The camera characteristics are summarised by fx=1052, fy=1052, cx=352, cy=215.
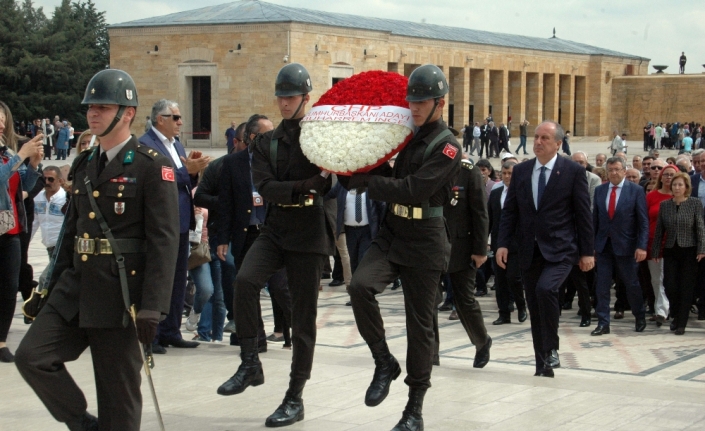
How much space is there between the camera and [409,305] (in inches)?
249

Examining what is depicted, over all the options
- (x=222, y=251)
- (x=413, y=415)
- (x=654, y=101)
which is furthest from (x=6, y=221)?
(x=654, y=101)

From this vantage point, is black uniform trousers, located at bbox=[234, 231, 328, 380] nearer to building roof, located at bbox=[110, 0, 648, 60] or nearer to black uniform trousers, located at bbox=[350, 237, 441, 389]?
black uniform trousers, located at bbox=[350, 237, 441, 389]

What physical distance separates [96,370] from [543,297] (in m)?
3.99

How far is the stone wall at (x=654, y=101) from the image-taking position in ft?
245

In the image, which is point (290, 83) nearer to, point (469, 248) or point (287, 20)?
point (469, 248)

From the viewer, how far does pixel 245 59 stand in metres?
49.1

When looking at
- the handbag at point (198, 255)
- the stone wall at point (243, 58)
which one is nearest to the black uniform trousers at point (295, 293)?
the handbag at point (198, 255)

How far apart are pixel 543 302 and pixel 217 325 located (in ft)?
11.5

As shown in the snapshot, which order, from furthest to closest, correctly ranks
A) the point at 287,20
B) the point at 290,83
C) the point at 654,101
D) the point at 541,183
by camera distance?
1. the point at 654,101
2. the point at 287,20
3. the point at 541,183
4. the point at 290,83

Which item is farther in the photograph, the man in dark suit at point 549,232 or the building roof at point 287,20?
the building roof at point 287,20

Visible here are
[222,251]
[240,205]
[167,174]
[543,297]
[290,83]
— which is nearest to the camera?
[167,174]

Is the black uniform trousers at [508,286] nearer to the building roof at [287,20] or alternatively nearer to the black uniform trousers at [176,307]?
the black uniform trousers at [176,307]

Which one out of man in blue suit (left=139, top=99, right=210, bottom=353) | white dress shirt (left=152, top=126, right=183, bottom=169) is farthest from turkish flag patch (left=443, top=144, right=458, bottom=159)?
white dress shirt (left=152, top=126, right=183, bottom=169)

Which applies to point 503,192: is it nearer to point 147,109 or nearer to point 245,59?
point 245,59
